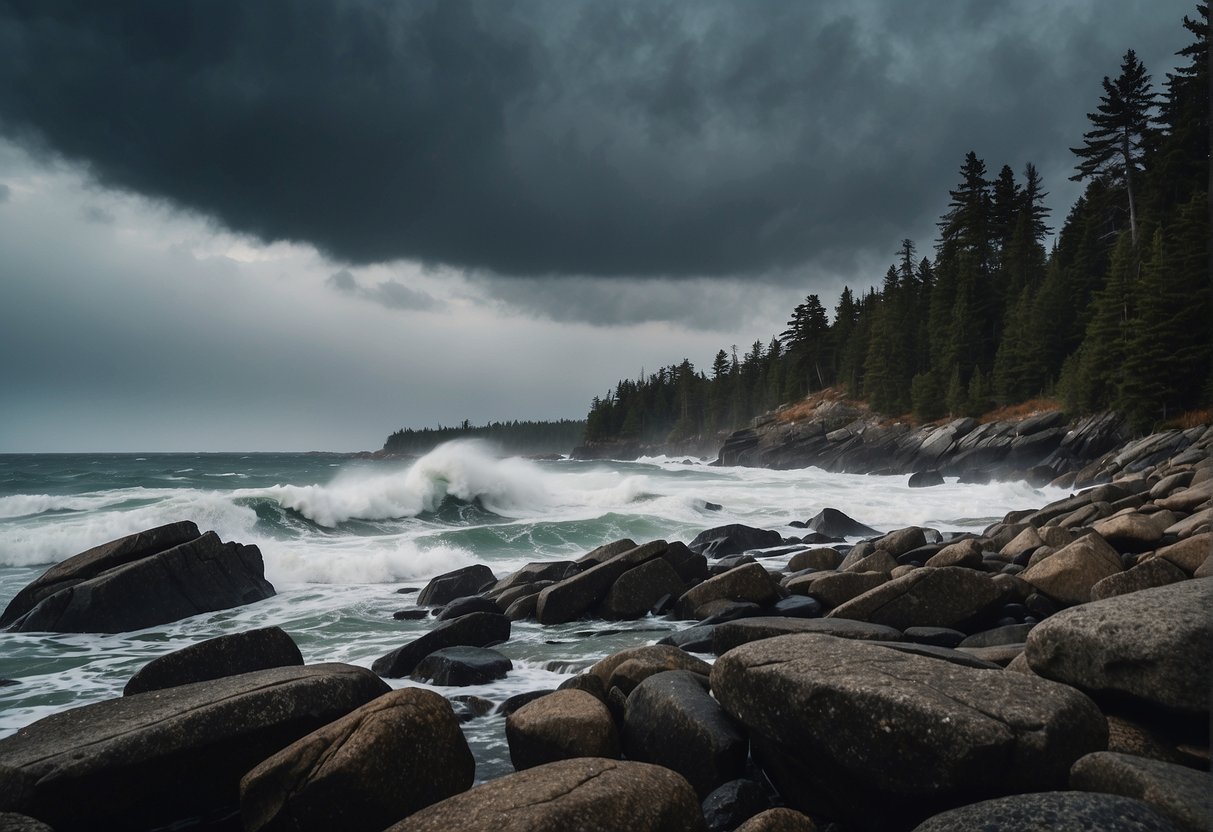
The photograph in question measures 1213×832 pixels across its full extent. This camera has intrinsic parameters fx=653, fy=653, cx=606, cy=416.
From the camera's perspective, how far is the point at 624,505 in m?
29.4

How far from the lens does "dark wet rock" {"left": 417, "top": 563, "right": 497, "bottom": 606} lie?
12.9 m

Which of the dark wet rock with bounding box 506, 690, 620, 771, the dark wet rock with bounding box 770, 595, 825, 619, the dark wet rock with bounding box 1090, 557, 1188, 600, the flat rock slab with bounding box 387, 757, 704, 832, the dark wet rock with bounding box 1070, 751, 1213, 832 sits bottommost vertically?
the dark wet rock with bounding box 770, 595, 825, 619

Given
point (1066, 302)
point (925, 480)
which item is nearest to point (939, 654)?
point (925, 480)

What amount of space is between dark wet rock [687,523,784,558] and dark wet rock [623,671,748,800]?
11.9 metres

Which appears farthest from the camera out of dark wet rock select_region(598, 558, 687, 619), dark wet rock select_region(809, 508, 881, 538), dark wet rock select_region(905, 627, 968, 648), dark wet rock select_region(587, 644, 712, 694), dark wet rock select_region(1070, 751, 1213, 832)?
dark wet rock select_region(809, 508, 881, 538)

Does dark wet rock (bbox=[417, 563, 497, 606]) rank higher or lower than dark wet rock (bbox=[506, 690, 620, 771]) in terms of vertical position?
lower

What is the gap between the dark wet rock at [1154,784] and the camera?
111 inches

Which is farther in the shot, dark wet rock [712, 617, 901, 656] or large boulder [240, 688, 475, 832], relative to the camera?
dark wet rock [712, 617, 901, 656]

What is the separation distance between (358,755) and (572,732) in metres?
1.62

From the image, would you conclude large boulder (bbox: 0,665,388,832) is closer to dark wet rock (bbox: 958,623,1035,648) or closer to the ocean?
the ocean

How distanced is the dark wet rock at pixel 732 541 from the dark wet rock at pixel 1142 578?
10437mm

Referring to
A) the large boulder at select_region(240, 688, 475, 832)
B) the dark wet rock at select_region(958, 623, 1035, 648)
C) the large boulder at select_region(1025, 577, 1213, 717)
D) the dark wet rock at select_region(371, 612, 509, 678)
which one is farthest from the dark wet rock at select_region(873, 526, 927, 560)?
the large boulder at select_region(240, 688, 475, 832)

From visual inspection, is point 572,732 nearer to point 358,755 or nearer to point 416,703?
point 416,703

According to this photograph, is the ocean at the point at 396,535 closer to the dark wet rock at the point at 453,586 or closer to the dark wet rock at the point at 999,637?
the dark wet rock at the point at 453,586
